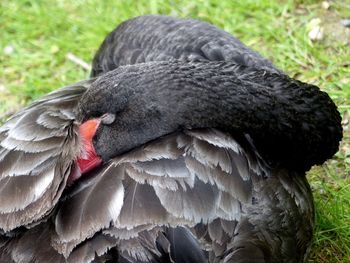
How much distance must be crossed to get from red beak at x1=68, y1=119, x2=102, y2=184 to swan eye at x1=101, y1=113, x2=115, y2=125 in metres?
0.02

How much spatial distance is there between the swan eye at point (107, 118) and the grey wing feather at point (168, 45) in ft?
3.10

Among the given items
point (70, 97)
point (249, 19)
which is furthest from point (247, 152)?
point (249, 19)

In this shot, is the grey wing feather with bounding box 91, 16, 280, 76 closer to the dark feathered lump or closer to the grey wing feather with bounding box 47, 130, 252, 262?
the dark feathered lump

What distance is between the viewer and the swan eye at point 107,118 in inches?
113

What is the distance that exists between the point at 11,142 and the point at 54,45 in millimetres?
2262

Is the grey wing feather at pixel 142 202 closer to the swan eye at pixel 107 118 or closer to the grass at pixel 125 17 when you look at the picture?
the swan eye at pixel 107 118

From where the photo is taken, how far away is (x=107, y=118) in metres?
2.88

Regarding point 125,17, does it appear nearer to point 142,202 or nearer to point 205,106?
point 205,106

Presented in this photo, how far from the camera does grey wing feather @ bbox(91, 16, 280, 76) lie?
3.84 meters

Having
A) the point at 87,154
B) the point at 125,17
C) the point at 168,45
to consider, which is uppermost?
the point at 87,154

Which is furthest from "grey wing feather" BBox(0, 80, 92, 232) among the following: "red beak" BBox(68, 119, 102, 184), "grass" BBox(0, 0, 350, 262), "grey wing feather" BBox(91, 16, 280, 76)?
"grass" BBox(0, 0, 350, 262)

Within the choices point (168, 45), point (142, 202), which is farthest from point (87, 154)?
point (168, 45)

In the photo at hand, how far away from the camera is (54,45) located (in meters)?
5.01

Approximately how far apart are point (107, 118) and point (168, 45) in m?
1.20
